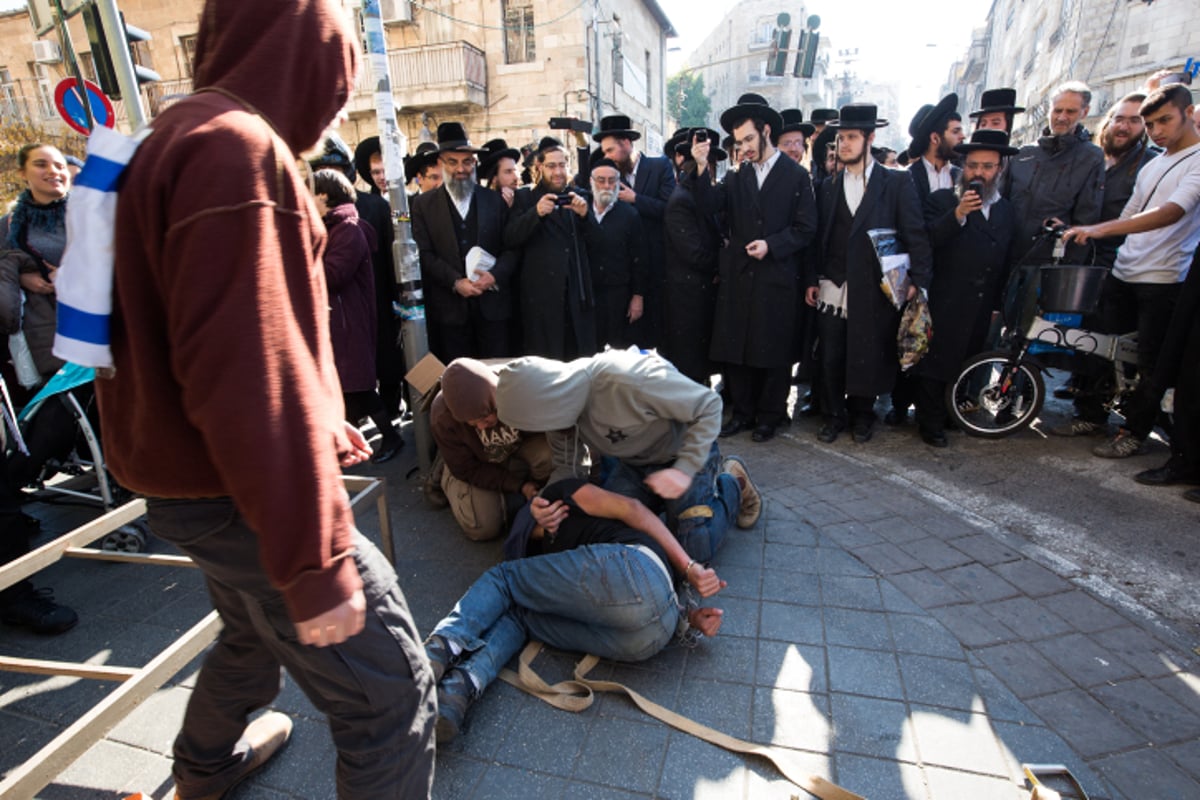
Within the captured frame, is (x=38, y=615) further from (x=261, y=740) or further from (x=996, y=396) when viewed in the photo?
(x=996, y=396)

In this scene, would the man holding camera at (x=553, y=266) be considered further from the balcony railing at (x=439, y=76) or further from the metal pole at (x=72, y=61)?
the balcony railing at (x=439, y=76)

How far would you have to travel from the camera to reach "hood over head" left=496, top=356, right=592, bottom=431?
8.26 ft

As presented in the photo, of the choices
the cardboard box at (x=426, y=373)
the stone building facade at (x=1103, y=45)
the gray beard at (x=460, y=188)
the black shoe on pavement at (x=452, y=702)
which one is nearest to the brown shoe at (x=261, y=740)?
the black shoe on pavement at (x=452, y=702)

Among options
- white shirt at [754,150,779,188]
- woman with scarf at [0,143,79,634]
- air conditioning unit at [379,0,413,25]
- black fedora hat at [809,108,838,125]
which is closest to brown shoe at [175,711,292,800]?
woman with scarf at [0,143,79,634]

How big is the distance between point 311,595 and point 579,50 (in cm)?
2077

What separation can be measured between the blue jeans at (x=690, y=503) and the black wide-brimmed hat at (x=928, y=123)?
146 inches

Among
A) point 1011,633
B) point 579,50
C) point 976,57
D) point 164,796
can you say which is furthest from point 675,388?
point 976,57

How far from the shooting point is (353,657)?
4.44 ft

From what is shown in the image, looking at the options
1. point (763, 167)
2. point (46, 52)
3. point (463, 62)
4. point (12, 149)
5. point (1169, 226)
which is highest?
point (46, 52)

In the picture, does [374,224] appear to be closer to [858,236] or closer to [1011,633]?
[858,236]

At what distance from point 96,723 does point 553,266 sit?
3.94 m

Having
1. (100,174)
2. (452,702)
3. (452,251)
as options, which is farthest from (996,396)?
(100,174)

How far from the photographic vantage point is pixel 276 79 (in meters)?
1.23

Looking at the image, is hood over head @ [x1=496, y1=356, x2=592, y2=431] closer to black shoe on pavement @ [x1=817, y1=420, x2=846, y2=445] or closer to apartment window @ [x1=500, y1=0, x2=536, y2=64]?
black shoe on pavement @ [x1=817, y1=420, x2=846, y2=445]
